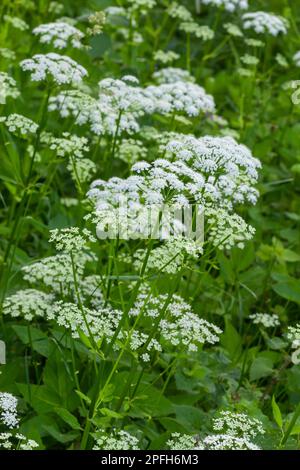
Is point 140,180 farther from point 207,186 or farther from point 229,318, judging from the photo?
point 229,318

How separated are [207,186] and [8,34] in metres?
3.51

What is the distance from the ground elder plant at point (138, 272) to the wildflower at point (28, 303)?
0.02 metres

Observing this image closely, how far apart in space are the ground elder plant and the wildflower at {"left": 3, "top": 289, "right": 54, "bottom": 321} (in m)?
0.02

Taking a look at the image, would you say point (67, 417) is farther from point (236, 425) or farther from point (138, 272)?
point (138, 272)

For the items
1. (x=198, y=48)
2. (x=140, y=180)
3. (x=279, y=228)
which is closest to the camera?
(x=140, y=180)

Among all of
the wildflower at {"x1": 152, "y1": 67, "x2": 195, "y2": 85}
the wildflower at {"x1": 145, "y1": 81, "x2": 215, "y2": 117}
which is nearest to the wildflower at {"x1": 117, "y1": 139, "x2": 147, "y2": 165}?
the wildflower at {"x1": 145, "y1": 81, "x2": 215, "y2": 117}

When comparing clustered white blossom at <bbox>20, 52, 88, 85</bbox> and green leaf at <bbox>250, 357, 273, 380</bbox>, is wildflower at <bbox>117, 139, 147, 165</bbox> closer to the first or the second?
clustered white blossom at <bbox>20, 52, 88, 85</bbox>

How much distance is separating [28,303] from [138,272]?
0.58 m

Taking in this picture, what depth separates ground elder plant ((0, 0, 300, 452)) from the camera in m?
3.52

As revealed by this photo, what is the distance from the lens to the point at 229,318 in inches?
193

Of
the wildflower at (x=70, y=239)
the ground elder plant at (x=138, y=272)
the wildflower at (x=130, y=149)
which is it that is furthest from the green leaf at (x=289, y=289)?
the wildflower at (x=70, y=239)

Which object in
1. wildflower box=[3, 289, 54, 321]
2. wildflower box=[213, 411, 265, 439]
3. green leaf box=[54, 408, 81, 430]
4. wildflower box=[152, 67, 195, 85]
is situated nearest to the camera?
wildflower box=[213, 411, 265, 439]

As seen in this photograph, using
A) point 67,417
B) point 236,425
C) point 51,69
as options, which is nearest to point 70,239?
point 67,417

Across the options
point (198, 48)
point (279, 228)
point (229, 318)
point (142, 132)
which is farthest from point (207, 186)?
point (198, 48)
